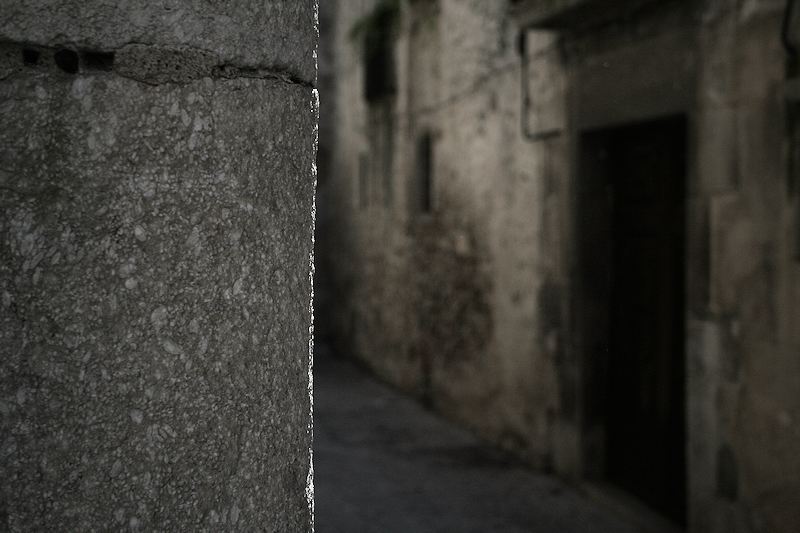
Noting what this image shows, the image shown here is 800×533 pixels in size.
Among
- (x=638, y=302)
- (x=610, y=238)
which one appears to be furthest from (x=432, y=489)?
(x=610, y=238)

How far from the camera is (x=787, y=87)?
11.6 feet

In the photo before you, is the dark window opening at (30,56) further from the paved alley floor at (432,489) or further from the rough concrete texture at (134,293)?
the paved alley floor at (432,489)

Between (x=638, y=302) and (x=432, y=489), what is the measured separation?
159 cm

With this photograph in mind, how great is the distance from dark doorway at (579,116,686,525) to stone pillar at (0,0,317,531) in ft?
12.5

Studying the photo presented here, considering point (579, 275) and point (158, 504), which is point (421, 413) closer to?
point (579, 275)

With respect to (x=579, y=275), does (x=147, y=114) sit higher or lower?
higher

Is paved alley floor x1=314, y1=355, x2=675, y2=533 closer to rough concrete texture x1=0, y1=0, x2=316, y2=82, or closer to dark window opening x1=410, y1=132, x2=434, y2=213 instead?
dark window opening x1=410, y1=132, x2=434, y2=213

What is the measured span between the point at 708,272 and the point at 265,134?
3.37 metres

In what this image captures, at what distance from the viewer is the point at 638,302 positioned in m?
5.01

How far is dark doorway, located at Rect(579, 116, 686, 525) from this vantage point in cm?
470

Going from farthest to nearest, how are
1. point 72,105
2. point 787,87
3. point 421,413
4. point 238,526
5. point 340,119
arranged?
point 340,119, point 421,413, point 787,87, point 238,526, point 72,105

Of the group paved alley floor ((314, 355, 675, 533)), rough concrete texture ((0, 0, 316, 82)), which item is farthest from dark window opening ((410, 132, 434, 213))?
rough concrete texture ((0, 0, 316, 82))

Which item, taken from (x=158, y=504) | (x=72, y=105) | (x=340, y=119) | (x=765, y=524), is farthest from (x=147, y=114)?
(x=340, y=119)

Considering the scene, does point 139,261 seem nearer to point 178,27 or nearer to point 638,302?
point 178,27
